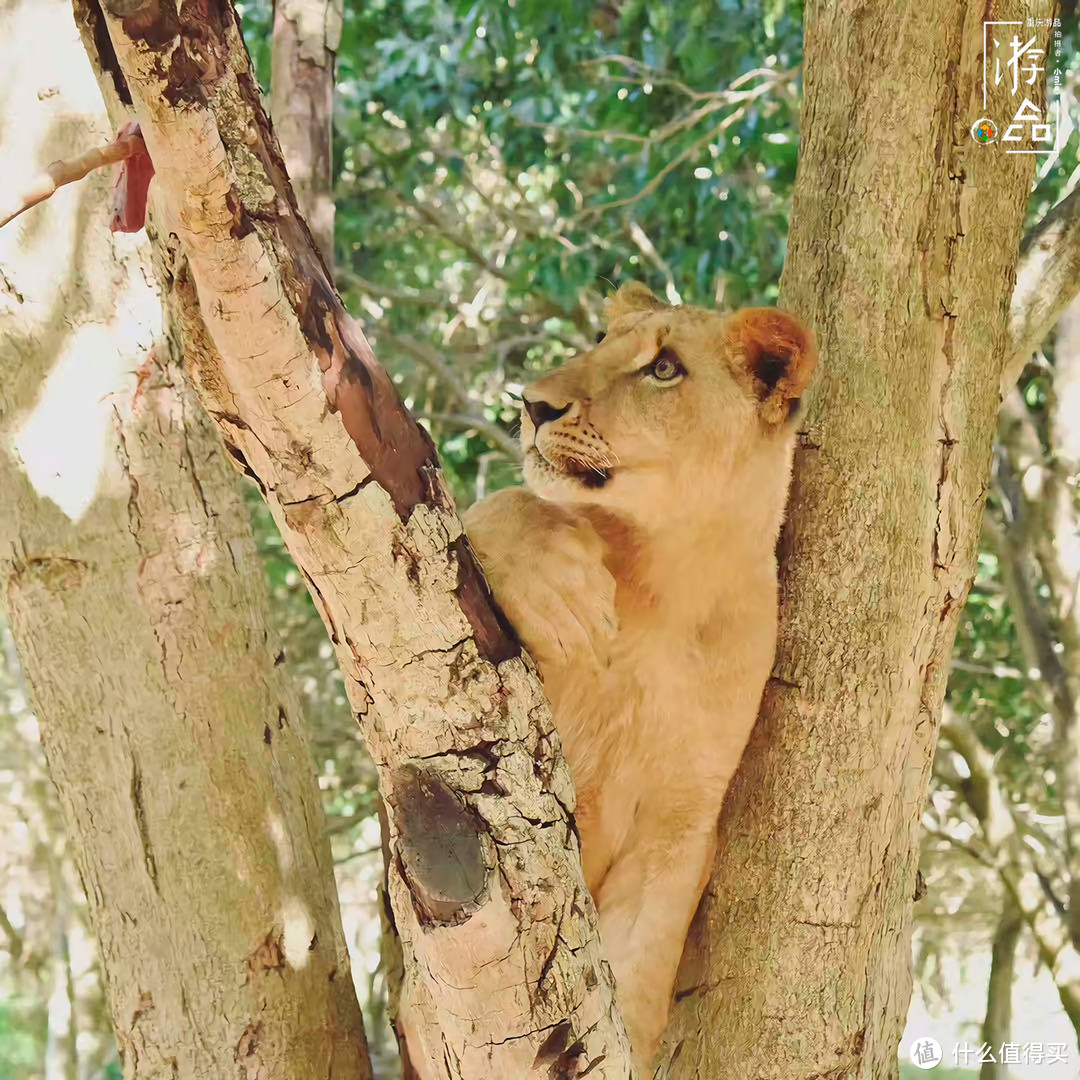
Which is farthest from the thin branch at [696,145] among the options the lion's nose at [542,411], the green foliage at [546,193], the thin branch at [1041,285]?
the lion's nose at [542,411]

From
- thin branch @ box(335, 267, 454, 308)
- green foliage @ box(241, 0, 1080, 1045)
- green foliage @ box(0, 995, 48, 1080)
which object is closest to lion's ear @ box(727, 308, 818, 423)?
green foliage @ box(241, 0, 1080, 1045)

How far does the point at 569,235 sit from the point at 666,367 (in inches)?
139

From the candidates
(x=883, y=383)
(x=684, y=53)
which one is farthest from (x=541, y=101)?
(x=883, y=383)

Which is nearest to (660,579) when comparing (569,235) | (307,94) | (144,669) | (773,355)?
(773,355)

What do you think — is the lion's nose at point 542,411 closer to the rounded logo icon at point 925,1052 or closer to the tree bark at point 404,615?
the tree bark at point 404,615

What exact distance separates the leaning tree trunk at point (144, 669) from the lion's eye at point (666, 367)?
35.3 inches

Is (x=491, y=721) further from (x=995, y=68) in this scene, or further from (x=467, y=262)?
(x=467, y=262)

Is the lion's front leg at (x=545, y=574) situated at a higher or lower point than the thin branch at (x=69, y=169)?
lower

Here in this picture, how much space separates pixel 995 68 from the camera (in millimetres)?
2551

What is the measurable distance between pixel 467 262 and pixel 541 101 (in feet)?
6.03

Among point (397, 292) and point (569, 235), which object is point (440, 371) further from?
point (569, 235)

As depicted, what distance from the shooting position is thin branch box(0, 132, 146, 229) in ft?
4.14

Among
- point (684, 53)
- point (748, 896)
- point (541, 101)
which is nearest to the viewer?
point (748, 896)

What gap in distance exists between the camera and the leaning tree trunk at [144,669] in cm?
227
